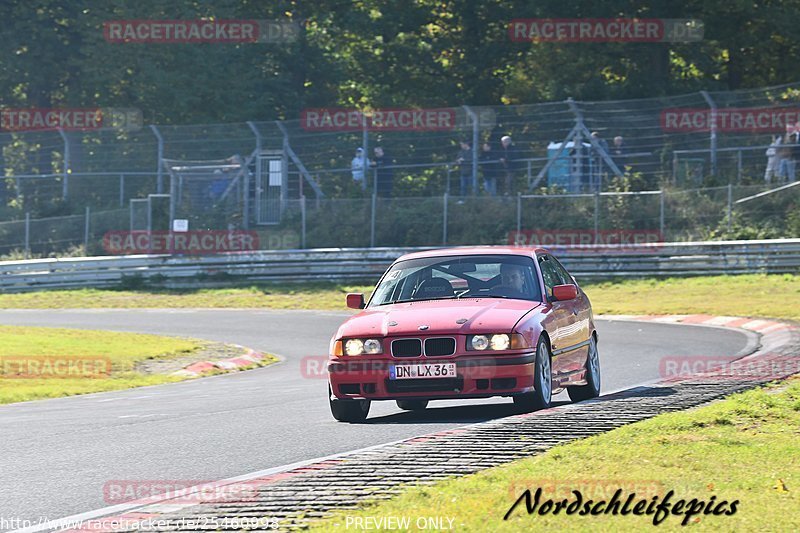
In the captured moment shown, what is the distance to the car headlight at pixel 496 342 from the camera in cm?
1127

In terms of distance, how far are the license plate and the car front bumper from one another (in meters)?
0.03

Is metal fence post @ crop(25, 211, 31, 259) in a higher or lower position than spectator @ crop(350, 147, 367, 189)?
lower

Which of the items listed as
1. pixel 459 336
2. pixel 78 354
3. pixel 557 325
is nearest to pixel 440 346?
pixel 459 336

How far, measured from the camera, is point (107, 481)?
8.43 meters

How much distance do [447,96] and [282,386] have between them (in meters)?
31.0

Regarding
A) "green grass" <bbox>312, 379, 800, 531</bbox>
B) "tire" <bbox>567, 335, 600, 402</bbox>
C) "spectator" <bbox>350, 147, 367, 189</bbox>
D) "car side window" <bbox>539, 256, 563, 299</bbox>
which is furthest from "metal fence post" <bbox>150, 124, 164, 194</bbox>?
"green grass" <bbox>312, 379, 800, 531</bbox>

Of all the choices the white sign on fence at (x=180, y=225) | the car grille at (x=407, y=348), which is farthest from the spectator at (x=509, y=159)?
the car grille at (x=407, y=348)


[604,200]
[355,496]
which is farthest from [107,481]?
[604,200]

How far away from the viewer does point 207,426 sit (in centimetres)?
1172

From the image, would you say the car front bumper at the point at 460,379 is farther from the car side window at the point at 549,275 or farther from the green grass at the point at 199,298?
the green grass at the point at 199,298

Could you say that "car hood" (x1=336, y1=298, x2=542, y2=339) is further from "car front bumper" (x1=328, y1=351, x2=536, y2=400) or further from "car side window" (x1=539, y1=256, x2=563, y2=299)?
"car side window" (x1=539, y1=256, x2=563, y2=299)

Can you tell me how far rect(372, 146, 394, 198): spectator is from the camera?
115 feet

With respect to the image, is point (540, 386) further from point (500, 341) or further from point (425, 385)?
point (425, 385)

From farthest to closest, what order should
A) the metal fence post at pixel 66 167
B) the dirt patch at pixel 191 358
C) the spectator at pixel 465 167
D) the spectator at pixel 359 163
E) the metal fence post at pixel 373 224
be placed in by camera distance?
the metal fence post at pixel 66 167 < the spectator at pixel 359 163 < the metal fence post at pixel 373 224 < the spectator at pixel 465 167 < the dirt patch at pixel 191 358
